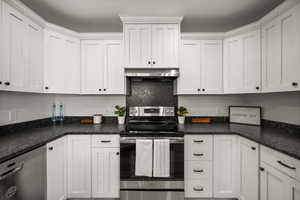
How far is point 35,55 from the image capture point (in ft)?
7.17

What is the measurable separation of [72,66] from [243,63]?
8.46 ft

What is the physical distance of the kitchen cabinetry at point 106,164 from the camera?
2.29 meters

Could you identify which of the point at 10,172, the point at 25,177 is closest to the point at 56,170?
the point at 25,177

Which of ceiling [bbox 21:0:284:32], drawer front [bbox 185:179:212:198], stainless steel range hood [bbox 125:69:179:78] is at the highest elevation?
ceiling [bbox 21:0:284:32]

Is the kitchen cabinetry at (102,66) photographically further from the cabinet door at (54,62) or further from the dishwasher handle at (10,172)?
the dishwasher handle at (10,172)

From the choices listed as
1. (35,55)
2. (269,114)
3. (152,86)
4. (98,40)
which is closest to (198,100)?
(152,86)

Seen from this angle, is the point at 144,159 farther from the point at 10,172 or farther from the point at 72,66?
the point at 72,66

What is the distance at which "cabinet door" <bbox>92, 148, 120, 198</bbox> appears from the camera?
7.51 feet

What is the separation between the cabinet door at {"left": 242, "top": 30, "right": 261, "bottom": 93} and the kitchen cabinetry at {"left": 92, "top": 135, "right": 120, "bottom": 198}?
198 centimetres

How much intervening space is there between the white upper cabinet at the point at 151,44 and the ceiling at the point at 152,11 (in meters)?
0.18

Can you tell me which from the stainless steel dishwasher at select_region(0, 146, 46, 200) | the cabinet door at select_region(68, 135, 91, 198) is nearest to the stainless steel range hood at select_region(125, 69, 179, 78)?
Result: the cabinet door at select_region(68, 135, 91, 198)

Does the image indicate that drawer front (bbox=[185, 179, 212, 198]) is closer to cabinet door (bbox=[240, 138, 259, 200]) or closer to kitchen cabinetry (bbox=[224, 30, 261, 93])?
cabinet door (bbox=[240, 138, 259, 200])

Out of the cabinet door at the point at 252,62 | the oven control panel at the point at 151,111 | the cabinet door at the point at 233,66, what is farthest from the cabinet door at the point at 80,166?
the cabinet door at the point at 252,62

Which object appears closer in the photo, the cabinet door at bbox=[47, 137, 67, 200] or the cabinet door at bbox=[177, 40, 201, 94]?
the cabinet door at bbox=[47, 137, 67, 200]
